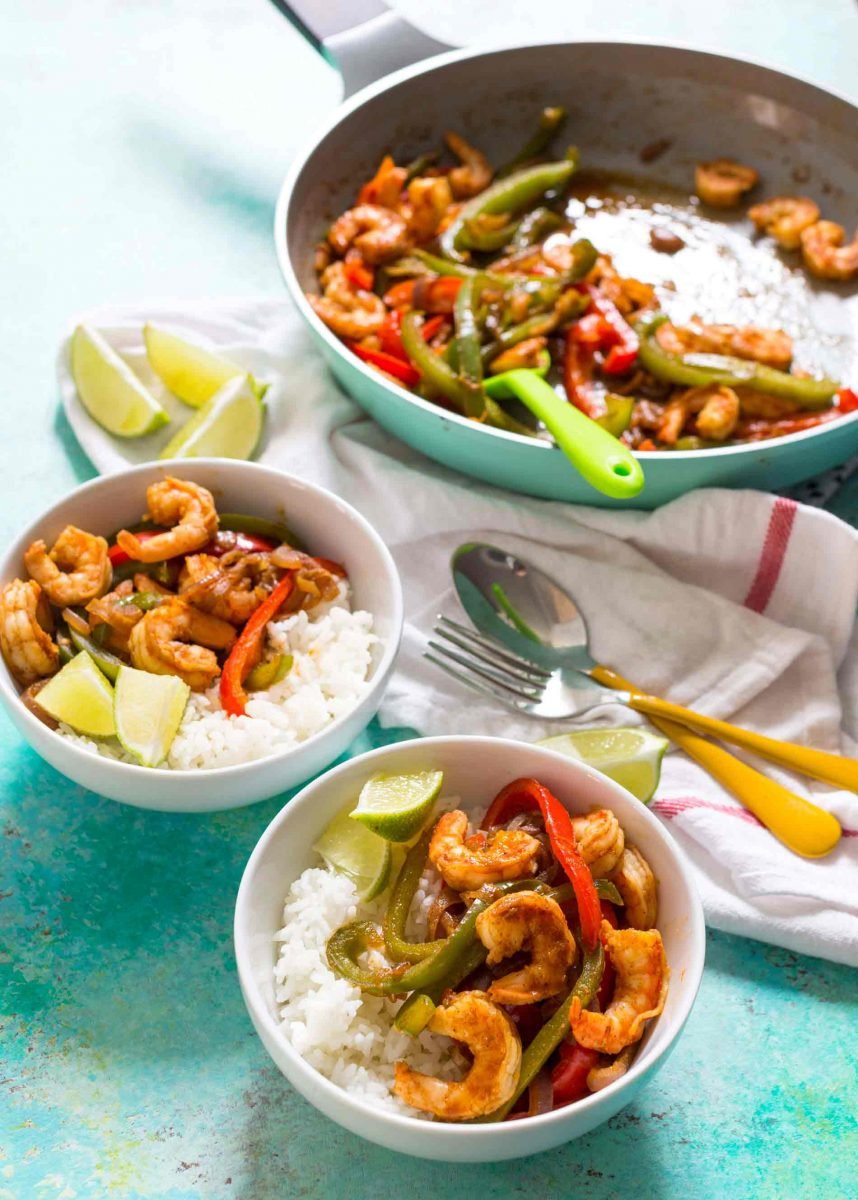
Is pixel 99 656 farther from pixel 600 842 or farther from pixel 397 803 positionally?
pixel 600 842

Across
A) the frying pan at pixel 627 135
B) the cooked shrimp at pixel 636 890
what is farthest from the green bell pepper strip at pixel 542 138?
the cooked shrimp at pixel 636 890

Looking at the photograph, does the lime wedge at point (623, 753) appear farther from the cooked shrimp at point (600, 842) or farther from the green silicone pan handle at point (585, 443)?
the green silicone pan handle at point (585, 443)

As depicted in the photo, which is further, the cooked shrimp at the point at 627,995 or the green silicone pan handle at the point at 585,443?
the green silicone pan handle at the point at 585,443

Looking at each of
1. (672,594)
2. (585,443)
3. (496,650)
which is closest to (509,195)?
(585,443)

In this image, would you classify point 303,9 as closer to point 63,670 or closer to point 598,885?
point 63,670

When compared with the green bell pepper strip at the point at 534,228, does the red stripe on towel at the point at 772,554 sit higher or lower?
lower

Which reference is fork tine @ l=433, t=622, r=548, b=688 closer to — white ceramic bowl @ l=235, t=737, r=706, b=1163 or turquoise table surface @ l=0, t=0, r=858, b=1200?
turquoise table surface @ l=0, t=0, r=858, b=1200
